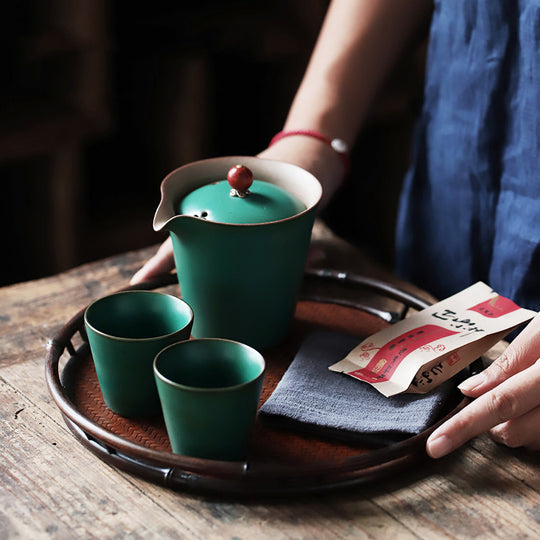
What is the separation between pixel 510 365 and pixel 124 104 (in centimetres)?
158

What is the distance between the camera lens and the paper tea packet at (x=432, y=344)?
0.69m

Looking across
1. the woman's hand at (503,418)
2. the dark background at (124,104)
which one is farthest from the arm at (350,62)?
the dark background at (124,104)

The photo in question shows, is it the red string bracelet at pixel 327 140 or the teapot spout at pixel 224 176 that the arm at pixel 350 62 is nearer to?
the red string bracelet at pixel 327 140

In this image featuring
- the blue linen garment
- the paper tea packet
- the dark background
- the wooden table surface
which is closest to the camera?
the wooden table surface

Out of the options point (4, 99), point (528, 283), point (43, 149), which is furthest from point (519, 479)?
point (4, 99)

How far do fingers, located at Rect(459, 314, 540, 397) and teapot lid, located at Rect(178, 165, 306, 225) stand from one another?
237 millimetres

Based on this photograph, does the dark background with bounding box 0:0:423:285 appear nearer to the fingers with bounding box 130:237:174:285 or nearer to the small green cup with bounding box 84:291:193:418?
the fingers with bounding box 130:237:174:285

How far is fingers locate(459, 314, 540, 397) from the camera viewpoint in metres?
0.66

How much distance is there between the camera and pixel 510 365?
0.66 metres

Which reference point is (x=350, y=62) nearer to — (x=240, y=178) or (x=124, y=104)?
(x=240, y=178)

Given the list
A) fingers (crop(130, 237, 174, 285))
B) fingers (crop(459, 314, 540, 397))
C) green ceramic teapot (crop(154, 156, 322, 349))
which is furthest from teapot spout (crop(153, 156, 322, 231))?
fingers (crop(459, 314, 540, 397))

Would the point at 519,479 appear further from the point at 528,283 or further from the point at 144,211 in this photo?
the point at 144,211

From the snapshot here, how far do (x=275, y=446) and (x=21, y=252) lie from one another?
1.43 metres

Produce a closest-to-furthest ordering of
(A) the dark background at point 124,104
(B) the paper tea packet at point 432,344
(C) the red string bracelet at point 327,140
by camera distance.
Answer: (B) the paper tea packet at point 432,344
(C) the red string bracelet at point 327,140
(A) the dark background at point 124,104
